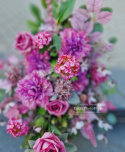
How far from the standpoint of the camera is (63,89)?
38 centimetres

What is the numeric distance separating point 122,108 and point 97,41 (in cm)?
30

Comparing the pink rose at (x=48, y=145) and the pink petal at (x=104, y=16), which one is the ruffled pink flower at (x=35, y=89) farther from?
the pink petal at (x=104, y=16)

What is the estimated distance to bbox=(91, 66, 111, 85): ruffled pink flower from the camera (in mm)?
446

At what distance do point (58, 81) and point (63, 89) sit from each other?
0.07 feet

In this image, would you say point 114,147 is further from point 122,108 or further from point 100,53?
point 100,53

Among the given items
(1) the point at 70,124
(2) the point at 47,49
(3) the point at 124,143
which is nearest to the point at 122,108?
(3) the point at 124,143

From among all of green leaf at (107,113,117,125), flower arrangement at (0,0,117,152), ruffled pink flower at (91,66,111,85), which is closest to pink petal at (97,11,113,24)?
flower arrangement at (0,0,117,152)

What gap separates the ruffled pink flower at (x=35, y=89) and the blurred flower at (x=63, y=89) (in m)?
0.02

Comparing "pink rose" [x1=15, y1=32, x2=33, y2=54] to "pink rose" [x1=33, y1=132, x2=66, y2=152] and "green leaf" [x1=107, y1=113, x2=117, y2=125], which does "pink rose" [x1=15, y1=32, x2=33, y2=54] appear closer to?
"pink rose" [x1=33, y1=132, x2=66, y2=152]

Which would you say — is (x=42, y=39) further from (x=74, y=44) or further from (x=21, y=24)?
(x=21, y=24)

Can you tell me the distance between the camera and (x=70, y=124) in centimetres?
47

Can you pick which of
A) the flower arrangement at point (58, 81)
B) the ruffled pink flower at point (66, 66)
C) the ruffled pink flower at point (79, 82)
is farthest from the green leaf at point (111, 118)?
the ruffled pink flower at point (66, 66)

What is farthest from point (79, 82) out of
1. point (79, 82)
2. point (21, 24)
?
Answer: point (21, 24)

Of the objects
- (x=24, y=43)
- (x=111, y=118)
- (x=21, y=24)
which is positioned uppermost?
(x=21, y=24)
